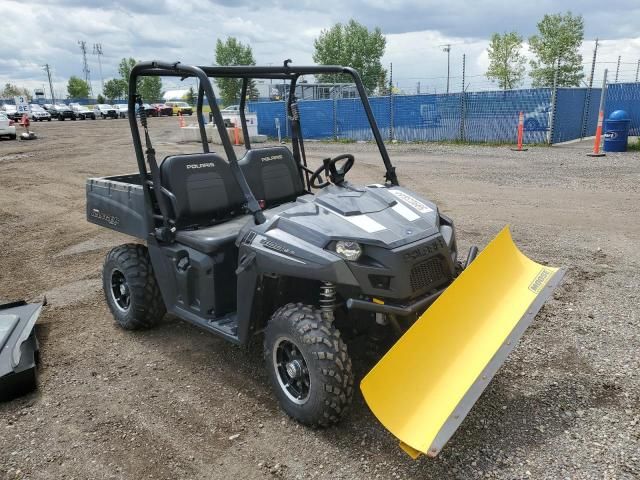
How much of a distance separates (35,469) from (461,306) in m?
2.47

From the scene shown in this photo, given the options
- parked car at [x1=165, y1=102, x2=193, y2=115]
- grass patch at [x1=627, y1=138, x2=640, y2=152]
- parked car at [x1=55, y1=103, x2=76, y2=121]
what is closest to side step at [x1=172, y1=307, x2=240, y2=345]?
grass patch at [x1=627, y1=138, x2=640, y2=152]

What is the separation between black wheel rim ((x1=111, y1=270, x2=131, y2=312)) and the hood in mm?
1912

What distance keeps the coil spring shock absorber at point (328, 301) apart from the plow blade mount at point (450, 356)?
0.42 meters

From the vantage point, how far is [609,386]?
3410 mm

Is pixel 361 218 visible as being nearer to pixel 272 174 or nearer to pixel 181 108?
pixel 272 174

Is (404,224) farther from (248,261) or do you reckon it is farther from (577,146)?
(577,146)

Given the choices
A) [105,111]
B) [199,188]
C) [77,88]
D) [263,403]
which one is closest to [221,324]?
[263,403]

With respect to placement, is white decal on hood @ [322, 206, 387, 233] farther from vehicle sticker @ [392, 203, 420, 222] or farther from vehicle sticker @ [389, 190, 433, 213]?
vehicle sticker @ [389, 190, 433, 213]

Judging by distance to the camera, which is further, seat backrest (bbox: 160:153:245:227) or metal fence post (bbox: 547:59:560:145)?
metal fence post (bbox: 547:59:560:145)

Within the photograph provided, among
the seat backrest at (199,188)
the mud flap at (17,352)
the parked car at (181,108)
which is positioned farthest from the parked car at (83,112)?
the seat backrest at (199,188)

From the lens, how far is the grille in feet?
9.95

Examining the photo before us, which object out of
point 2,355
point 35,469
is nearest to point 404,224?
point 35,469

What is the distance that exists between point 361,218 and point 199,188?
4.74 ft

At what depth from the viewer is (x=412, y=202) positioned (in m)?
3.61
